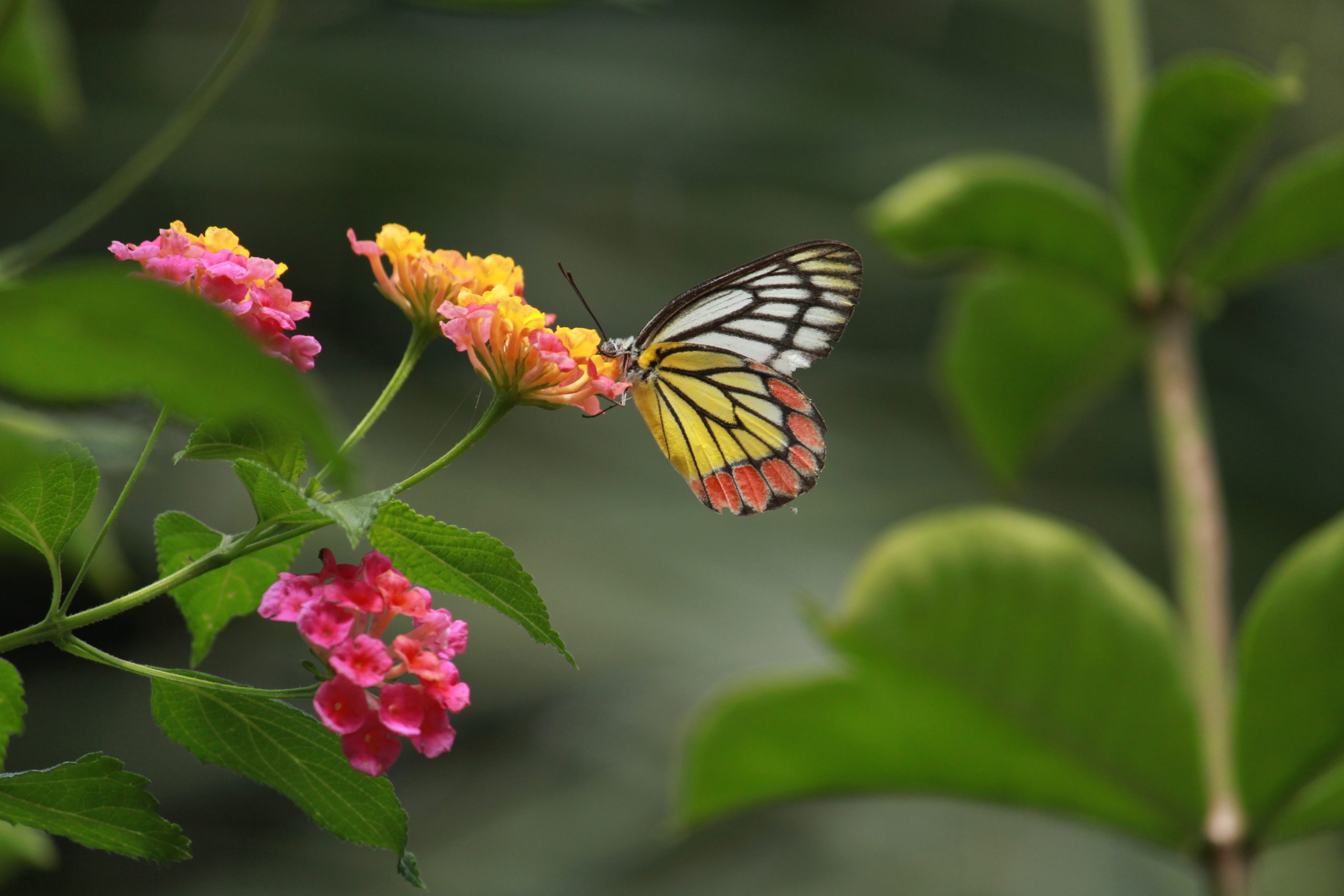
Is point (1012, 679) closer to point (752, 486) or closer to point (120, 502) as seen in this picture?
point (752, 486)

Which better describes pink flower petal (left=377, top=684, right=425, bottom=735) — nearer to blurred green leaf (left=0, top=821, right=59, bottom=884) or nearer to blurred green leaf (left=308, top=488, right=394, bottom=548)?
blurred green leaf (left=308, top=488, right=394, bottom=548)

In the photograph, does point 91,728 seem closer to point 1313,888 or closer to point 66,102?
point 66,102

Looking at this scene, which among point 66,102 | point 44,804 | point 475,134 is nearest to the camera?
point 44,804

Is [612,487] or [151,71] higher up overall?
[151,71]

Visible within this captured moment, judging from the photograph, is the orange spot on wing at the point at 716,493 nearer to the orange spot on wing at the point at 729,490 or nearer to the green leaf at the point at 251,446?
the orange spot on wing at the point at 729,490

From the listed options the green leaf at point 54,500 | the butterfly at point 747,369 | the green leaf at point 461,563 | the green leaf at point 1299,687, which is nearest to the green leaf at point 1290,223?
the green leaf at point 1299,687

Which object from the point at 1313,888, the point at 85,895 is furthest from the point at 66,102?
the point at 1313,888
